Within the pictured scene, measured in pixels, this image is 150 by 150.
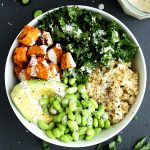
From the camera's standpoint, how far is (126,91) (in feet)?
7.66

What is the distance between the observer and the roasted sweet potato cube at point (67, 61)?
222 cm

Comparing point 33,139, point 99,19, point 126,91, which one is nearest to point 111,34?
point 99,19

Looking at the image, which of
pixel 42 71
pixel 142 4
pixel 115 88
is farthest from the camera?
pixel 142 4

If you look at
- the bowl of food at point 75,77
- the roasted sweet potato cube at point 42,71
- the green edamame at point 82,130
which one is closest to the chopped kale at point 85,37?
the bowl of food at point 75,77

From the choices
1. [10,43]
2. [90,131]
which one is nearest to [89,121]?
[90,131]

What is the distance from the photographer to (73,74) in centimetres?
230

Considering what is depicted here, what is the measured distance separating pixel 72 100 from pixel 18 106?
0.77 ft

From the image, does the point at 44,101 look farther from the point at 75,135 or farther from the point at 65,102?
the point at 75,135

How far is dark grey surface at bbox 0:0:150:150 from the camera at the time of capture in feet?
8.20

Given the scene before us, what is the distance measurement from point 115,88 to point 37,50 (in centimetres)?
39

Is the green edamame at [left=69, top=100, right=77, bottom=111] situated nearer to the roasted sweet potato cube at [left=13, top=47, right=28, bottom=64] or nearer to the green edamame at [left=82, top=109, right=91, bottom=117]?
the green edamame at [left=82, top=109, right=91, bottom=117]

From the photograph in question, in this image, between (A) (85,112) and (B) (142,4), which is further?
(B) (142,4)

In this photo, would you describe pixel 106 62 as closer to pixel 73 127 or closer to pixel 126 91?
pixel 126 91

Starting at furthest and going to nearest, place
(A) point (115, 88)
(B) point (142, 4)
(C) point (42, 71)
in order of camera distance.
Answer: (B) point (142, 4)
(A) point (115, 88)
(C) point (42, 71)
